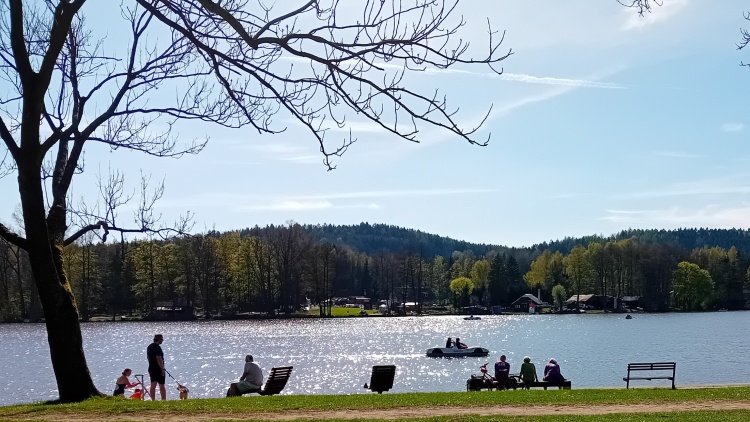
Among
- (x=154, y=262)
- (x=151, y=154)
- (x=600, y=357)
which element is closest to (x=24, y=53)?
(x=151, y=154)

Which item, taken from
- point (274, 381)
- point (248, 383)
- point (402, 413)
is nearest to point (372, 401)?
point (402, 413)

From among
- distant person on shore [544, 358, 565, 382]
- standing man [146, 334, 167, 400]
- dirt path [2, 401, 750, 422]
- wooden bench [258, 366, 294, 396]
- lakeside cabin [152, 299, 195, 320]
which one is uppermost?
standing man [146, 334, 167, 400]

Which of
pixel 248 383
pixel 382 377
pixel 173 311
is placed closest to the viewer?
Answer: pixel 248 383

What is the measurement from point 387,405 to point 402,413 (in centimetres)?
117

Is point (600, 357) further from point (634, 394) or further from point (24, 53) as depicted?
point (24, 53)

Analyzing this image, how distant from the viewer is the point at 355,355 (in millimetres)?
52219

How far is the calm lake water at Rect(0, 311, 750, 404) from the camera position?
3678cm

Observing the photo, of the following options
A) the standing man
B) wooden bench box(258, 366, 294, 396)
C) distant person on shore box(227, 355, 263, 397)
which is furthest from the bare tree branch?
wooden bench box(258, 366, 294, 396)

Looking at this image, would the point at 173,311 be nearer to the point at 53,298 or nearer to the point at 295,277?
the point at 295,277

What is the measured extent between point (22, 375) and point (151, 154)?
2852cm

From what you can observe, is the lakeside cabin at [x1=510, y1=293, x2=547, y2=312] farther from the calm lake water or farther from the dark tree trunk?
the dark tree trunk

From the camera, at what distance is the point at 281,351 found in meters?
55.4

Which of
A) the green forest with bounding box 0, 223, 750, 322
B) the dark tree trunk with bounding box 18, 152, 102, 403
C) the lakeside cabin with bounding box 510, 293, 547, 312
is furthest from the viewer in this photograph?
the lakeside cabin with bounding box 510, 293, 547, 312

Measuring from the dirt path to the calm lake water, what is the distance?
1836 cm
